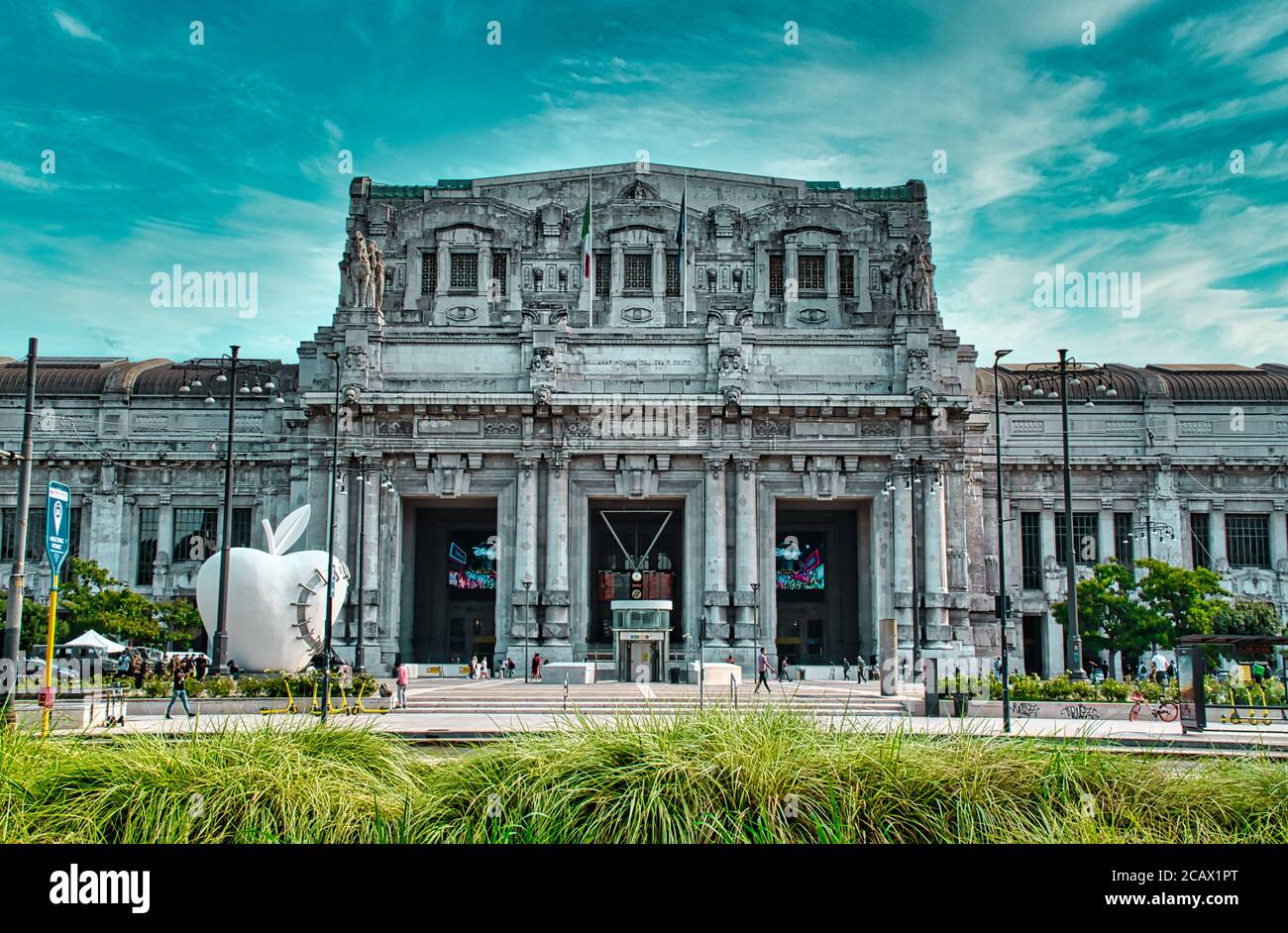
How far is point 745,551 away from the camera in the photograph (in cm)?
5822

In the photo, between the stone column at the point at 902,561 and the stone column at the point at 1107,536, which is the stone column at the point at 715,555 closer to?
the stone column at the point at 902,561

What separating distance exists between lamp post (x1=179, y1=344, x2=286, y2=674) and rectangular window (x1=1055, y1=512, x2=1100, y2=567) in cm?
4503

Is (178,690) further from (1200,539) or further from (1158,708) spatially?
(1200,539)

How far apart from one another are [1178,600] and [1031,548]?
43.1 ft

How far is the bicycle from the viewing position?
3247cm

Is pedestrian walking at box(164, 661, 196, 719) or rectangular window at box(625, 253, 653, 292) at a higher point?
rectangular window at box(625, 253, 653, 292)

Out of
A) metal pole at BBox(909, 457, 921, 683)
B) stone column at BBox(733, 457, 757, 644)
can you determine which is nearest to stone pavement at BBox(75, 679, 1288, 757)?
metal pole at BBox(909, 457, 921, 683)

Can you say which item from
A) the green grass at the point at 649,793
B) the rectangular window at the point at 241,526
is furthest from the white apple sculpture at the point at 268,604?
the green grass at the point at 649,793

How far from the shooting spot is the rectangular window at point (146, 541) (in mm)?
66312

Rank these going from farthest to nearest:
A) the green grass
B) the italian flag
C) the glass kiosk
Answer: the italian flag
the glass kiosk
the green grass

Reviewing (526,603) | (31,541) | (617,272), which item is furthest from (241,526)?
(617,272)

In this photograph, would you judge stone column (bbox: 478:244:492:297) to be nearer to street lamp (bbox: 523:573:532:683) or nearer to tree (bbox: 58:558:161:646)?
street lamp (bbox: 523:573:532:683)
